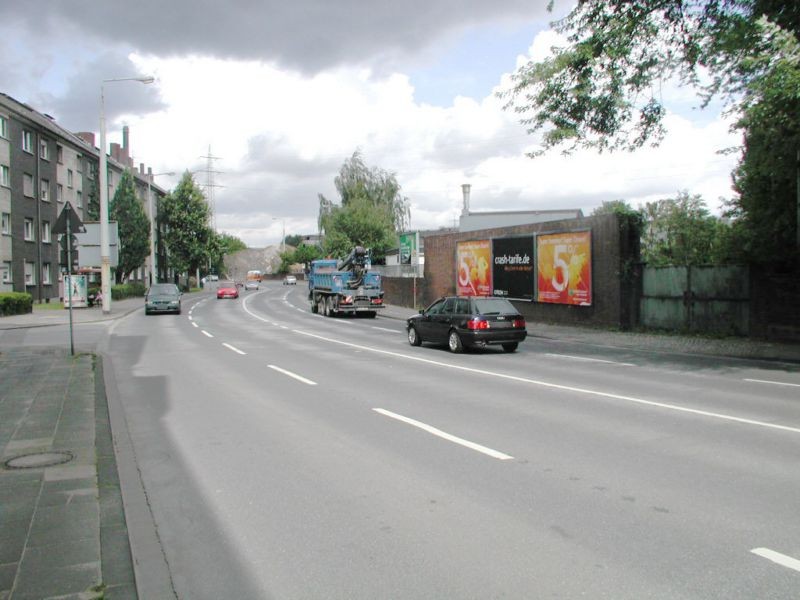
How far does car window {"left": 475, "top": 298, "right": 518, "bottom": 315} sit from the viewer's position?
56.1 feet

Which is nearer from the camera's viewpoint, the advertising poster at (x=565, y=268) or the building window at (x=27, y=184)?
the advertising poster at (x=565, y=268)

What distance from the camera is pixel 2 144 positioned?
38531 mm

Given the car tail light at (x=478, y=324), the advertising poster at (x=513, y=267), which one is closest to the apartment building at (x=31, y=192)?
the advertising poster at (x=513, y=267)

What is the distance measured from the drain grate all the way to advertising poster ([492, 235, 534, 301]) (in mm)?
22945

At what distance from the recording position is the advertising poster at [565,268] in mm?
24234

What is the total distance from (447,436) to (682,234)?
31005 millimetres

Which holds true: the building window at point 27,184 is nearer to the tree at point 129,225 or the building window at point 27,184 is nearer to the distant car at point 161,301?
the tree at point 129,225

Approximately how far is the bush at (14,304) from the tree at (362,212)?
25.7 metres

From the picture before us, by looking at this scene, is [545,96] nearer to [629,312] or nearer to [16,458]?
[629,312]

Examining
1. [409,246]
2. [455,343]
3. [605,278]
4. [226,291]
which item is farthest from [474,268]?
[226,291]

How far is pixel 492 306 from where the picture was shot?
17.3 metres

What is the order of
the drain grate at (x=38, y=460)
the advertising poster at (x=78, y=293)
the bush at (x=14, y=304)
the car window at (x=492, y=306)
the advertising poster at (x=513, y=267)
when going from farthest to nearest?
the advertising poster at (x=78, y=293) < the bush at (x=14, y=304) < the advertising poster at (x=513, y=267) < the car window at (x=492, y=306) < the drain grate at (x=38, y=460)

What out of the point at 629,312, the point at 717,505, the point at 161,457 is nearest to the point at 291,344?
the point at 629,312

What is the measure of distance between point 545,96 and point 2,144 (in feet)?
113
